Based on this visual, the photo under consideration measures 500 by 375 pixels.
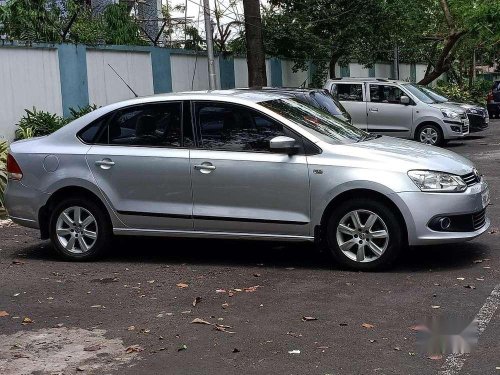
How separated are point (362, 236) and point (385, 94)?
1390cm

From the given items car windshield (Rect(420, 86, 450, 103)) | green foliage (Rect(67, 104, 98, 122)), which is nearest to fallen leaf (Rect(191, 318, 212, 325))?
green foliage (Rect(67, 104, 98, 122))

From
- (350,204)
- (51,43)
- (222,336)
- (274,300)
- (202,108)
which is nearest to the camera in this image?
(222,336)

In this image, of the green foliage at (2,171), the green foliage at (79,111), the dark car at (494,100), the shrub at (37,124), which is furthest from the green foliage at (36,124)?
the dark car at (494,100)

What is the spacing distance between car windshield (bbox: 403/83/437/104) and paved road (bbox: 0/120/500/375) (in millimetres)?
12225

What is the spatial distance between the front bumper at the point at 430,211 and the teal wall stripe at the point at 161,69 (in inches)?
555

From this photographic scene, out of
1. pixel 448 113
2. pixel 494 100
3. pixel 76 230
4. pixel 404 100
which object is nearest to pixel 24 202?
pixel 76 230

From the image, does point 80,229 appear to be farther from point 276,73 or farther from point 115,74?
point 276,73

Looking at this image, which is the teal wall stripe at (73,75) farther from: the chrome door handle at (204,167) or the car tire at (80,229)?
the chrome door handle at (204,167)

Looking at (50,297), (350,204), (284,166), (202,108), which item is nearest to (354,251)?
(350,204)

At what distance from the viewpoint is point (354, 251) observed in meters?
7.91

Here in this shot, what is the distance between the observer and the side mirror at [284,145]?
7.88 m

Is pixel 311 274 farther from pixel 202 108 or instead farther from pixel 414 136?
pixel 414 136

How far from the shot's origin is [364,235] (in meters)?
7.84

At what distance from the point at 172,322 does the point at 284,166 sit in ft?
6.87
